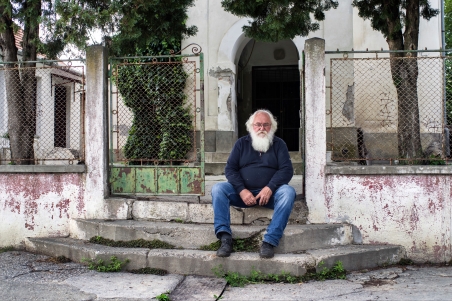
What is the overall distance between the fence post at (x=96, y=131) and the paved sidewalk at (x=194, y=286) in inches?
38.6

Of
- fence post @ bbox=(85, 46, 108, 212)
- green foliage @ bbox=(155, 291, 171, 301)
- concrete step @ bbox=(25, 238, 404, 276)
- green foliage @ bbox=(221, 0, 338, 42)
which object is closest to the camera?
green foliage @ bbox=(155, 291, 171, 301)

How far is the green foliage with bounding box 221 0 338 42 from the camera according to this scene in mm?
6270

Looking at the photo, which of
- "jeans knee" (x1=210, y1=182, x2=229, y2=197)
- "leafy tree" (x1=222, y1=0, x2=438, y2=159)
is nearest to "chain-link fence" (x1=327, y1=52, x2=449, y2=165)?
"leafy tree" (x1=222, y1=0, x2=438, y2=159)

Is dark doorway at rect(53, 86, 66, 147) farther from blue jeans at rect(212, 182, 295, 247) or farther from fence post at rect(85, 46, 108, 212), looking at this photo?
blue jeans at rect(212, 182, 295, 247)

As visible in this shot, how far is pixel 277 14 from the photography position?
6312mm

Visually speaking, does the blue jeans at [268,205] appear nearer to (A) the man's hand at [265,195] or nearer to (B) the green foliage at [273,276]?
(A) the man's hand at [265,195]

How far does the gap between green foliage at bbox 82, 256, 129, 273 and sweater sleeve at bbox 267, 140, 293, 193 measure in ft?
5.77

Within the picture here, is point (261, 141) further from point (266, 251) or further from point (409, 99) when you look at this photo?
point (409, 99)

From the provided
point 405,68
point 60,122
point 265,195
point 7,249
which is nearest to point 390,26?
point 405,68

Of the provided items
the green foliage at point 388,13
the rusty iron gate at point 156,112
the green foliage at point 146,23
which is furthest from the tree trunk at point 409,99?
the rusty iron gate at point 156,112

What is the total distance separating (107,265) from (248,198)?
5.44 feet

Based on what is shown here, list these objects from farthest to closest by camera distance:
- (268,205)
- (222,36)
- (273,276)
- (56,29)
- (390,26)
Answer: (222,36), (390,26), (56,29), (268,205), (273,276)

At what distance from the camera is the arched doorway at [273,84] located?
12.4 m

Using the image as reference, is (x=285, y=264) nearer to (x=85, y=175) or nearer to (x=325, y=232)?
(x=325, y=232)
